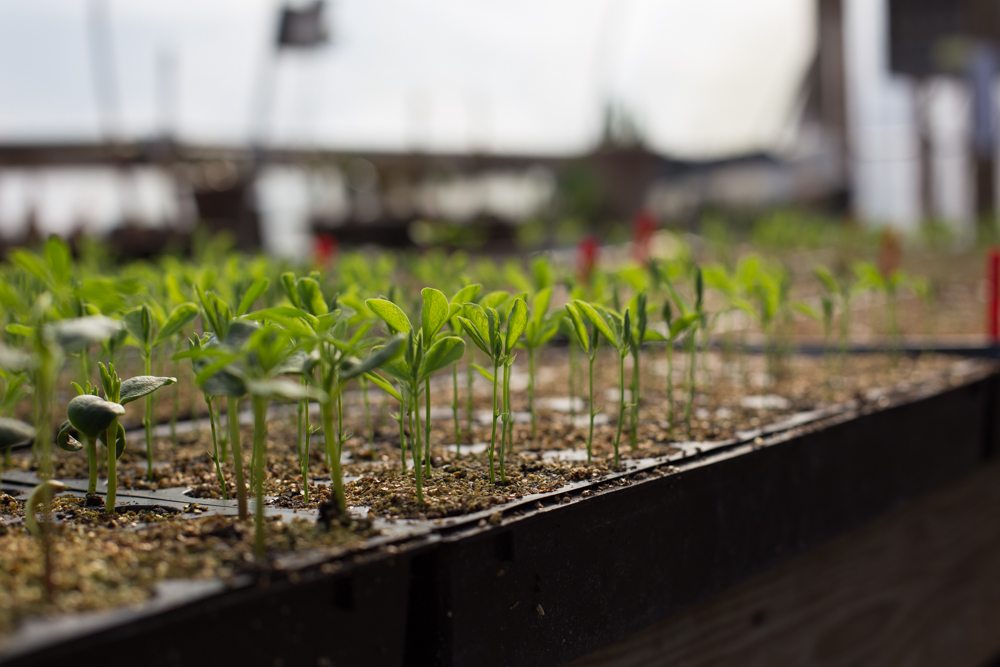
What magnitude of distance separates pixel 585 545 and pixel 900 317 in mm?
2359

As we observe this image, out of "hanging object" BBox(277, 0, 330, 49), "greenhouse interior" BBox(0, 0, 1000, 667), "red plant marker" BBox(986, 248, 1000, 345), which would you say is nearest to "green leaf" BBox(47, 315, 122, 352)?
"greenhouse interior" BBox(0, 0, 1000, 667)

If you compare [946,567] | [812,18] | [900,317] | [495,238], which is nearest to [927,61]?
[812,18]

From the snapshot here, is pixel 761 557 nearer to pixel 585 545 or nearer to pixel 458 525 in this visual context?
pixel 585 545

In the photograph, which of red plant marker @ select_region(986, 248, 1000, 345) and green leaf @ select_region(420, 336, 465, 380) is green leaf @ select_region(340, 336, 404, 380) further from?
red plant marker @ select_region(986, 248, 1000, 345)

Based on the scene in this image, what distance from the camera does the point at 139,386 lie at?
93 centimetres

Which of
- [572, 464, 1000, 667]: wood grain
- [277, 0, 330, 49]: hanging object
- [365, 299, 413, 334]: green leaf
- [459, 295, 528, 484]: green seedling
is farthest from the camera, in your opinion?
[277, 0, 330, 49]: hanging object

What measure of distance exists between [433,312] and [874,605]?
1011mm

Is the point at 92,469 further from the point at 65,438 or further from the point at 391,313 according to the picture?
the point at 391,313

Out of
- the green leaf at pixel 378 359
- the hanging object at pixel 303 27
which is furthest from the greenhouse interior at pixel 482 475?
the hanging object at pixel 303 27

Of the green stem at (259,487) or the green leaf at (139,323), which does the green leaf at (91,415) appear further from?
the green leaf at (139,323)

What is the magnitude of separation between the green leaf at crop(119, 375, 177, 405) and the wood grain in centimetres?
49

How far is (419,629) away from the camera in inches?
32.9

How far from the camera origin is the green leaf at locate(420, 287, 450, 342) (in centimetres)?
94

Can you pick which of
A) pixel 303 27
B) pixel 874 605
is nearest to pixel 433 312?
pixel 874 605
